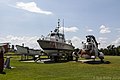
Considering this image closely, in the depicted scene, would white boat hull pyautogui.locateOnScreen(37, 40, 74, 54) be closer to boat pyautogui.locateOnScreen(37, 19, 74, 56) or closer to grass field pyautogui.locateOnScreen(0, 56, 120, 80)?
boat pyautogui.locateOnScreen(37, 19, 74, 56)

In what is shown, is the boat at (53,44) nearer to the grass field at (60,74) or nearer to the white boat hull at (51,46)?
the white boat hull at (51,46)

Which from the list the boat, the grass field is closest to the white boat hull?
the boat

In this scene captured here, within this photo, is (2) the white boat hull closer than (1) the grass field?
No

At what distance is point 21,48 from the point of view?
4866 cm

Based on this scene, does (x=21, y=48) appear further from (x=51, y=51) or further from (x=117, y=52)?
(x=117, y=52)

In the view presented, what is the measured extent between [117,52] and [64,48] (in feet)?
283

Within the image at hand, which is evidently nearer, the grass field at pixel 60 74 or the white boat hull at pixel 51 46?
the grass field at pixel 60 74

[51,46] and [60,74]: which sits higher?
[51,46]

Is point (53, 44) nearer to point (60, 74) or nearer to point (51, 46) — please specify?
point (51, 46)

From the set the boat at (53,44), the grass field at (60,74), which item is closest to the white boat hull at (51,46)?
the boat at (53,44)

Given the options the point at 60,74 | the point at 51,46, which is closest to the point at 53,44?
the point at 51,46

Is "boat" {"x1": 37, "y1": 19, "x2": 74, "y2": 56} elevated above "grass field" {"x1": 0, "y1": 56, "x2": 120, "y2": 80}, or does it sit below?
above

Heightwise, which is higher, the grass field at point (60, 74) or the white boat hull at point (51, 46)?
the white boat hull at point (51, 46)

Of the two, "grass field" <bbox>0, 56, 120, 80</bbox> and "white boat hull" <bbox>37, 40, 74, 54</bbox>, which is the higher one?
"white boat hull" <bbox>37, 40, 74, 54</bbox>
